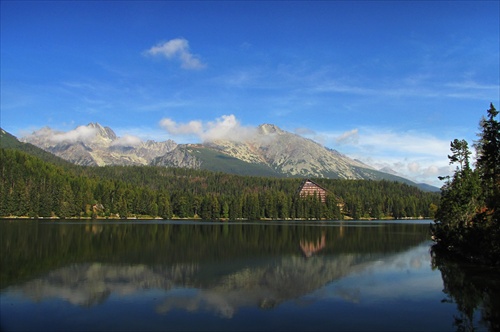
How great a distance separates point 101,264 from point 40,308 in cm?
2251

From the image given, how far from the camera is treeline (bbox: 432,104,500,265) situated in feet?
171

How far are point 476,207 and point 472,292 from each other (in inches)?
1407

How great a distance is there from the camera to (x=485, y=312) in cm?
3247

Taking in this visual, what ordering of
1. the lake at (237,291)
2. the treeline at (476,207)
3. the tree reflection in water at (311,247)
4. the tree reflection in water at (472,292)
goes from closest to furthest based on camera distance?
the lake at (237,291) < the tree reflection in water at (472,292) < the treeline at (476,207) < the tree reflection in water at (311,247)

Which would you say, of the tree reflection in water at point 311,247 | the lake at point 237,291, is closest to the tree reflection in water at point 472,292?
the lake at point 237,291

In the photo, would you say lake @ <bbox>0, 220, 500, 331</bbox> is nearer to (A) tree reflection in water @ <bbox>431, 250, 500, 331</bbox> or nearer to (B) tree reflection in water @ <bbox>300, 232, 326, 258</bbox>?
(A) tree reflection in water @ <bbox>431, 250, 500, 331</bbox>

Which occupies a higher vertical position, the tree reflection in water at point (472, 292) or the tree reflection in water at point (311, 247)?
the tree reflection in water at point (311, 247)

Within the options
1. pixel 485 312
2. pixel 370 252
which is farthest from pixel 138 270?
pixel 370 252

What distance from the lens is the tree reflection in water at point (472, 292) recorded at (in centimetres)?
3011

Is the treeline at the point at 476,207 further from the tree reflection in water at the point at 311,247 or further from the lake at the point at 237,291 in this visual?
the tree reflection in water at the point at 311,247

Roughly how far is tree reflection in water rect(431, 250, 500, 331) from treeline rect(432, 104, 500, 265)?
3366 mm

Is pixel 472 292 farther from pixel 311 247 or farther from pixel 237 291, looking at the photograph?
pixel 311 247

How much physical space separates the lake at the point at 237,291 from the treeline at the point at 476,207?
3828 mm

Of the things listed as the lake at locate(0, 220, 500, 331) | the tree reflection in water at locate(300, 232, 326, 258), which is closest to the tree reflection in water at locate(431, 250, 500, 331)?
the lake at locate(0, 220, 500, 331)
